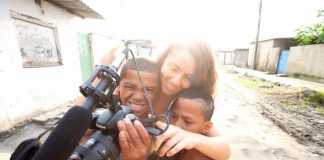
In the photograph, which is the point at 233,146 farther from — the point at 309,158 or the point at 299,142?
the point at 299,142

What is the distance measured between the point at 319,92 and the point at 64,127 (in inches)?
304

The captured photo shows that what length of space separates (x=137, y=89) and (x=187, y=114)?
0.87 feet

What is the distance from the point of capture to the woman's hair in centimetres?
100

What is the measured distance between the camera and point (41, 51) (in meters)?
3.89

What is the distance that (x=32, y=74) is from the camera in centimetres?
365

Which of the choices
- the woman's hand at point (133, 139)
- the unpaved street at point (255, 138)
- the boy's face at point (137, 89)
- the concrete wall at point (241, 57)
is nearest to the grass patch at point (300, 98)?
the unpaved street at point (255, 138)

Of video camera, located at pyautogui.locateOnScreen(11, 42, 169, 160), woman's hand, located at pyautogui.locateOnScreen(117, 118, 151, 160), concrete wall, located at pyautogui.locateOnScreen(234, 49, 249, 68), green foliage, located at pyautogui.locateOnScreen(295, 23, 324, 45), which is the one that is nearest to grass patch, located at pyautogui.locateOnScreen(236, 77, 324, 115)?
green foliage, located at pyautogui.locateOnScreen(295, 23, 324, 45)

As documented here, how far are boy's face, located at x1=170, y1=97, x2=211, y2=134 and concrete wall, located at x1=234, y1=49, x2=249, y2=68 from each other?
20.9 metres

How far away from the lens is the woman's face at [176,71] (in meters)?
0.98

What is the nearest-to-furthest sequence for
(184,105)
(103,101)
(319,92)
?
(103,101), (184,105), (319,92)

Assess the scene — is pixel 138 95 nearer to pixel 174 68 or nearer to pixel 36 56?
pixel 174 68

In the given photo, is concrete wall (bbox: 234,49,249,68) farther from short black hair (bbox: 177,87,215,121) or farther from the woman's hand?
the woman's hand

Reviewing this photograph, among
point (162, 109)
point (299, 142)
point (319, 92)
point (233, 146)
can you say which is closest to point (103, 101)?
point (162, 109)

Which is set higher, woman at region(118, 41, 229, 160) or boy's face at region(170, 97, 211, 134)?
woman at region(118, 41, 229, 160)
